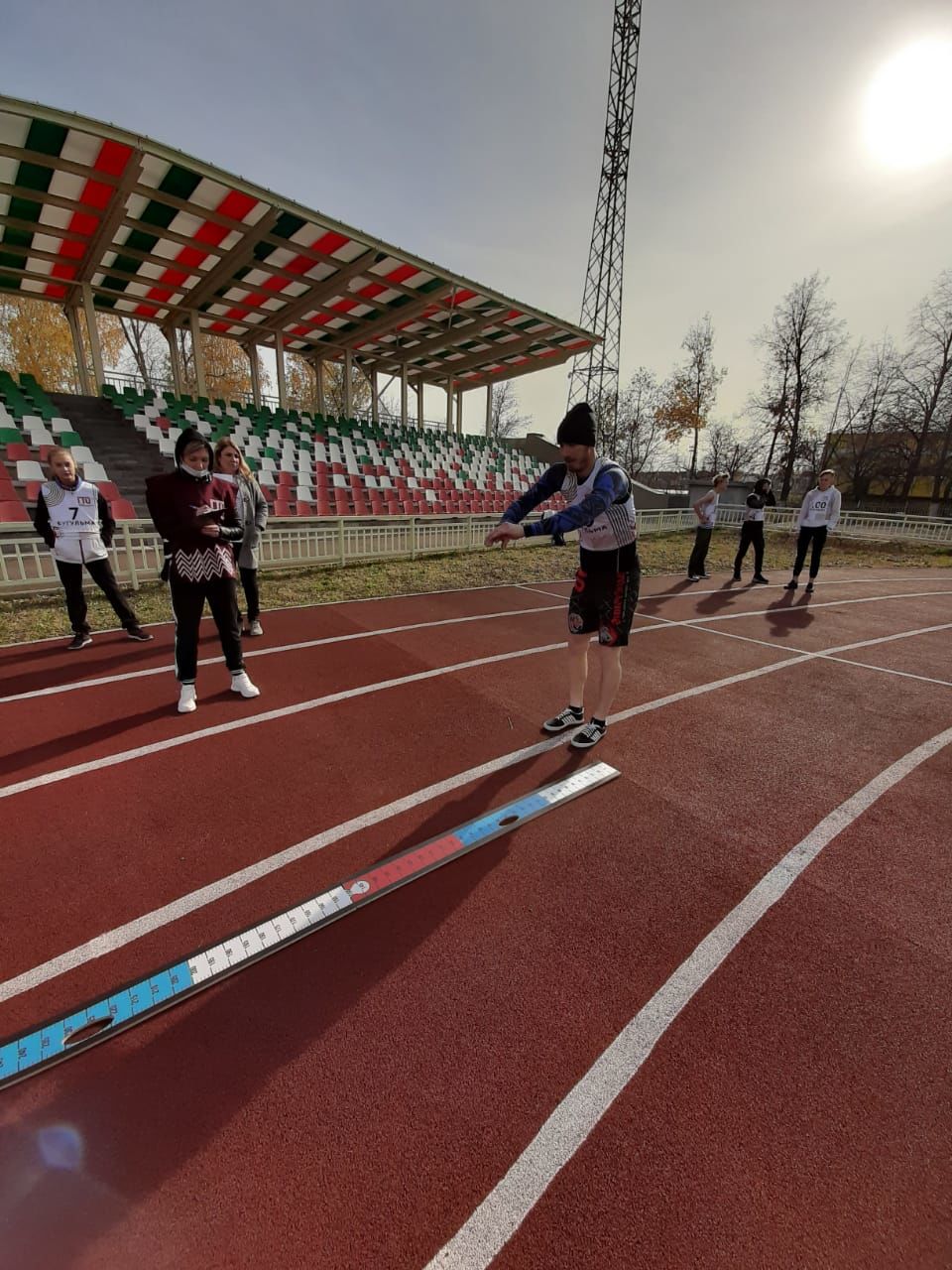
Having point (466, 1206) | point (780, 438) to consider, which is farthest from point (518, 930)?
point (780, 438)

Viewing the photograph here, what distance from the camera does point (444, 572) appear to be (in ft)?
33.9

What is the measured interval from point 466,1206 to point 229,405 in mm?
21439

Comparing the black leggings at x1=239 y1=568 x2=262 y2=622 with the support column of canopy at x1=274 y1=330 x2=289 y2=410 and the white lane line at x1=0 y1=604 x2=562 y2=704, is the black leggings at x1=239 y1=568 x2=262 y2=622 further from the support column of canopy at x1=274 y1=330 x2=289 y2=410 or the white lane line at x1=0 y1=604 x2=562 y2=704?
the support column of canopy at x1=274 y1=330 x2=289 y2=410

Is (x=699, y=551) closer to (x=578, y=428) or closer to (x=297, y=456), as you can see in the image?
(x=578, y=428)

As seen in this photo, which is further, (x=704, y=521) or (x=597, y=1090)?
(x=704, y=521)

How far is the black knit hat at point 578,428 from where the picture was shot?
3.18 m

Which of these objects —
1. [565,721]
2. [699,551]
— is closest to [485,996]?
[565,721]

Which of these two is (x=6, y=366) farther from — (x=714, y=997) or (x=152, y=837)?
(x=714, y=997)

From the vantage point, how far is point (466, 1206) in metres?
1.35

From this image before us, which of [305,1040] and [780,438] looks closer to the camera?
[305,1040]

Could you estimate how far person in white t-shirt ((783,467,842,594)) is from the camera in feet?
28.0

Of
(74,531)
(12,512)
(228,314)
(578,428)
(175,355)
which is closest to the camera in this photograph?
(578,428)

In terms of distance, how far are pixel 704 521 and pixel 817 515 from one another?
1.83m

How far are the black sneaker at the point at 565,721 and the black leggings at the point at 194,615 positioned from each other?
8.89 feet
